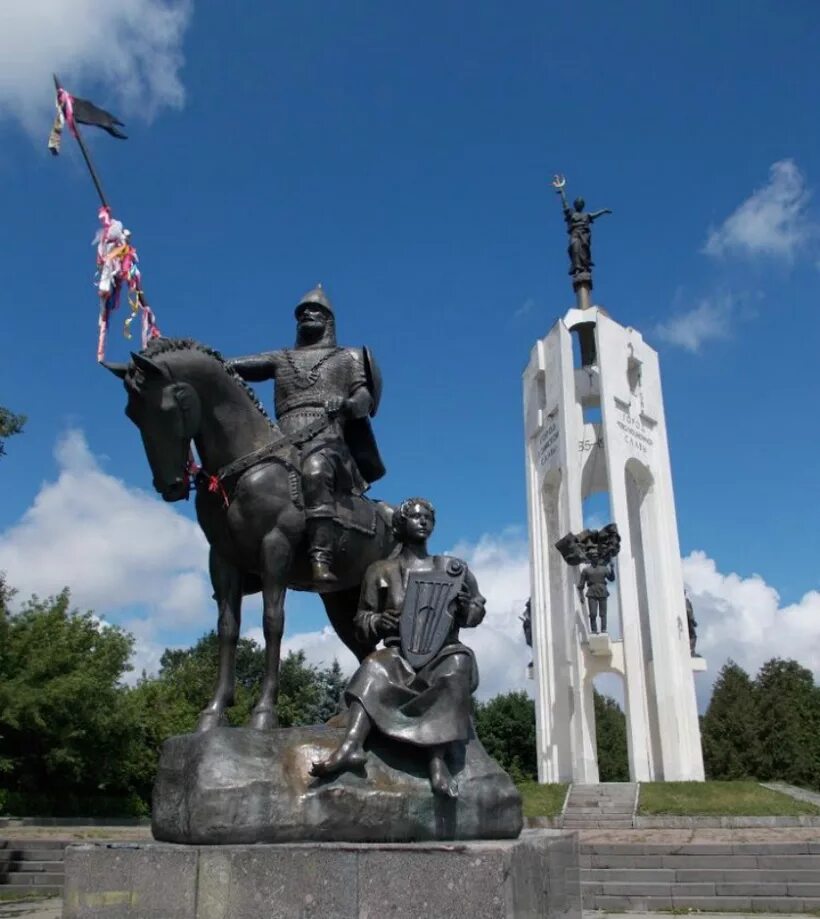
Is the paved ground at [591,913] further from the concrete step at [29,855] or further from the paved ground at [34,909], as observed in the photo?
the concrete step at [29,855]

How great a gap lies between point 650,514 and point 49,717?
71.2 ft

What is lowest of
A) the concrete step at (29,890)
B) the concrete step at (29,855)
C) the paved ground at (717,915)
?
the concrete step at (29,890)

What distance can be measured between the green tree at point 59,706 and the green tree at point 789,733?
33941mm

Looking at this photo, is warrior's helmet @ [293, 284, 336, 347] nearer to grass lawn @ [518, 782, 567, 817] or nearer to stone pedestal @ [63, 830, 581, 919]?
stone pedestal @ [63, 830, 581, 919]

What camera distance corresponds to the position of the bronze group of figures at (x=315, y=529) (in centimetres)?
477

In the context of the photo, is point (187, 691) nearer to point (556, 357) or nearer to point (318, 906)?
point (556, 357)

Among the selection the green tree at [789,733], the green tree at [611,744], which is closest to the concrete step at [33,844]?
the green tree at [611,744]

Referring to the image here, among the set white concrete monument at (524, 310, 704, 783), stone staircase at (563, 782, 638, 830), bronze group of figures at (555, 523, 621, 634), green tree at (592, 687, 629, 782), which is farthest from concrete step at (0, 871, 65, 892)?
green tree at (592, 687, 629, 782)

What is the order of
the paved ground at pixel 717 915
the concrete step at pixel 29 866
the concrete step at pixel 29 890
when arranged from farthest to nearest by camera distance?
the concrete step at pixel 29 866
the concrete step at pixel 29 890
the paved ground at pixel 717 915

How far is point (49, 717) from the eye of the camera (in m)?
26.5

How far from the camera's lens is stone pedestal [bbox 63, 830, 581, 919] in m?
3.80

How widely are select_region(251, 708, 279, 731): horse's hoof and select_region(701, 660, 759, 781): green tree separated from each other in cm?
4666

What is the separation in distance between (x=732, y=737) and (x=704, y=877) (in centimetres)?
4015

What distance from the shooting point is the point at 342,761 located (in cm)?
439
